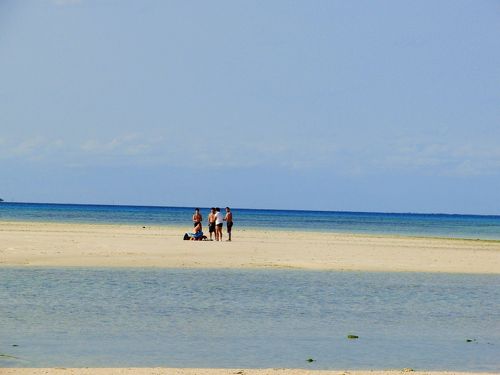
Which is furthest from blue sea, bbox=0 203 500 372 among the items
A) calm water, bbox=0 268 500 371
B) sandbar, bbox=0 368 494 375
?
sandbar, bbox=0 368 494 375

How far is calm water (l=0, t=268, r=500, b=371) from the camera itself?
1275 centimetres

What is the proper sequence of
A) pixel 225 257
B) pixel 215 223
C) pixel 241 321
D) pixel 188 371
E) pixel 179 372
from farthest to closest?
pixel 215 223, pixel 225 257, pixel 241 321, pixel 188 371, pixel 179 372

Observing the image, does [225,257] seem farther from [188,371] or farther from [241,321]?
[188,371]

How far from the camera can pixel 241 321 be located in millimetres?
16000

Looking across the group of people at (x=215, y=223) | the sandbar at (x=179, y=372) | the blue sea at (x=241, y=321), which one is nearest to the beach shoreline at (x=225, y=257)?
the group of people at (x=215, y=223)

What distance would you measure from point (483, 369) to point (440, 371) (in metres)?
0.71

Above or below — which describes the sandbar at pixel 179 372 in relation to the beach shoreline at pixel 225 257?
below

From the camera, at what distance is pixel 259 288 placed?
70.5 ft

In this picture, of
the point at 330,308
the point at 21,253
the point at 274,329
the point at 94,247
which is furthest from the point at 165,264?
the point at 274,329

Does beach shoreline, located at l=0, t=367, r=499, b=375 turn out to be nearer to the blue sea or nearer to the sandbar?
the sandbar

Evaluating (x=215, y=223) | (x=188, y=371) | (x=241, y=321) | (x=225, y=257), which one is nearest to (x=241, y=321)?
(x=241, y=321)

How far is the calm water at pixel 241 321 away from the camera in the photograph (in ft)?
41.8

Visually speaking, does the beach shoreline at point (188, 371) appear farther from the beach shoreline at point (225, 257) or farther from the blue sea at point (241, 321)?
the beach shoreline at point (225, 257)

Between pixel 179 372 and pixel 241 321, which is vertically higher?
pixel 241 321
